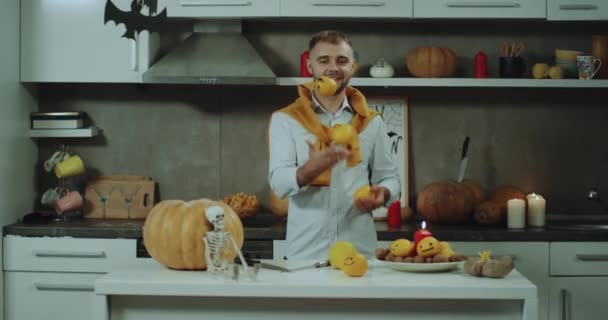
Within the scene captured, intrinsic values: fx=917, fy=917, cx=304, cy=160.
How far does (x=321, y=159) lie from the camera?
2535mm

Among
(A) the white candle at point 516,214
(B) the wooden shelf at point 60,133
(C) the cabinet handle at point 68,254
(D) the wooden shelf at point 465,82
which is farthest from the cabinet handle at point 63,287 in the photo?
(A) the white candle at point 516,214

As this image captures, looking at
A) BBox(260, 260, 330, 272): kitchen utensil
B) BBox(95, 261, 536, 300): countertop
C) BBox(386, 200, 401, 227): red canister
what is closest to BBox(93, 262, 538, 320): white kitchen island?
BBox(95, 261, 536, 300): countertop

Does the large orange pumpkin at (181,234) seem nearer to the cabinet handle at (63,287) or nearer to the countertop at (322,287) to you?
the countertop at (322,287)

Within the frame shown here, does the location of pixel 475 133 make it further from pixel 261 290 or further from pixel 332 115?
pixel 261 290

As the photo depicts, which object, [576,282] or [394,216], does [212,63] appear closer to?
[394,216]

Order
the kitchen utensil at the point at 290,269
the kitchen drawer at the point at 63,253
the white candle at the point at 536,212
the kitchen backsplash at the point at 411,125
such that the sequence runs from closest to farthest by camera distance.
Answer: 1. the kitchen utensil at the point at 290,269
2. the kitchen drawer at the point at 63,253
3. the white candle at the point at 536,212
4. the kitchen backsplash at the point at 411,125

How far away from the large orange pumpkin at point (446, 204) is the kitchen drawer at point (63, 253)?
1.34 metres

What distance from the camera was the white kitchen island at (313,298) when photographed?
7.30ft

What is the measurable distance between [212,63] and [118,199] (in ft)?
2.69

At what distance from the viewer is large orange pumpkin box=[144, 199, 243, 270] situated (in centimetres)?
240

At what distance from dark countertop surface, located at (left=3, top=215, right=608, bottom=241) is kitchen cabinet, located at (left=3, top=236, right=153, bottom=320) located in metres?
0.04

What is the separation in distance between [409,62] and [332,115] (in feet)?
4.47

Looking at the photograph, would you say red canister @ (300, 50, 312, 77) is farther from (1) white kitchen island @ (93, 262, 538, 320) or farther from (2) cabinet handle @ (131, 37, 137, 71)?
(1) white kitchen island @ (93, 262, 538, 320)

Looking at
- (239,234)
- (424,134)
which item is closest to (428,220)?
(424,134)
